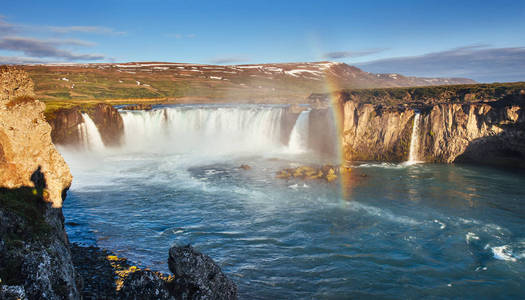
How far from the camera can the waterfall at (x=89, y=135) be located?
41.5m

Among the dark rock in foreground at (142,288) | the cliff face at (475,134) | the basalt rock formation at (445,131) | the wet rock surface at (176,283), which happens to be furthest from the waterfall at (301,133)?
the dark rock in foreground at (142,288)

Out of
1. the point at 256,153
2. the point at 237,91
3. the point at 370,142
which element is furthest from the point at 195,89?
the point at 370,142

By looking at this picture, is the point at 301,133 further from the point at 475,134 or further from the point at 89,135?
the point at 89,135

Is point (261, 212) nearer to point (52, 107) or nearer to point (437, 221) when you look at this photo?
point (437, 221)

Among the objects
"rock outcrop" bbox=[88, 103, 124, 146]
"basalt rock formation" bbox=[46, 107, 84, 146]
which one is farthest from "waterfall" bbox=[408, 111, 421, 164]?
"basalt rock formation" bbox=[46, 107, 84, 146]

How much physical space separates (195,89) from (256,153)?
85.0 metres

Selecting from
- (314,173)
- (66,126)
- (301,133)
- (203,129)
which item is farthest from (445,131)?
(66,126)

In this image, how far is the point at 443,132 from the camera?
1272 inches

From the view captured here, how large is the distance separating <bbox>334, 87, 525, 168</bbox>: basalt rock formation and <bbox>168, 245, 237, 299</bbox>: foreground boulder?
30586 millimetres

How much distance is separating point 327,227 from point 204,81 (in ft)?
406

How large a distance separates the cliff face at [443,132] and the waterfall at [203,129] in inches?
468

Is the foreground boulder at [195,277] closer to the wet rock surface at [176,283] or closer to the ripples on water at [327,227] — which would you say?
the wet rock surface at [176,283]

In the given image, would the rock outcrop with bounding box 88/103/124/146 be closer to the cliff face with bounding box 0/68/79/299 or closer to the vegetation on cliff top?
the vegetation on cliff top

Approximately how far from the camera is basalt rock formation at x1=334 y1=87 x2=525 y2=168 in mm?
29734
